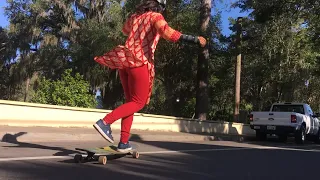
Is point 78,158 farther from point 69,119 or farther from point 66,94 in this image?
point 66,94

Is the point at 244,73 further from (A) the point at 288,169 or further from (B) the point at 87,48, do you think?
(A) the point at 288,169

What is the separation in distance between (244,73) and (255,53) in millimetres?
1598

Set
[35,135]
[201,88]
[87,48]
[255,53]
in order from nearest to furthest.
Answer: [35,135], [201,88], [87,48], [255,53]

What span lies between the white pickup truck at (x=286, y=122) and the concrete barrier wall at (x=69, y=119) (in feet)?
9.08

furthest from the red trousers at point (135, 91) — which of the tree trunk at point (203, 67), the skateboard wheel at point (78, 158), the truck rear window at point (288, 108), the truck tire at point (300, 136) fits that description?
the tree trunk at point (203, 67)

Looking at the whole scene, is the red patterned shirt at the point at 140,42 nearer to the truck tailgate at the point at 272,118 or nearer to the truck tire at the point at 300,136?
A: the truck tailgate at the point at 272,118

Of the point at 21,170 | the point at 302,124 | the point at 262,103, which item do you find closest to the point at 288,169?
the point at 21,170

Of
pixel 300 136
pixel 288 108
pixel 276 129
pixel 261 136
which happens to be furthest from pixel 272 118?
pixel 288 108

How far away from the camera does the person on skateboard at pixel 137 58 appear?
222 inches

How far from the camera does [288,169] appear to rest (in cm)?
700

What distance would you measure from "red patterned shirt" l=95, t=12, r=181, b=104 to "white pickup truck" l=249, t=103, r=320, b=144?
1197cm

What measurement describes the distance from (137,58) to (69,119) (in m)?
8.33

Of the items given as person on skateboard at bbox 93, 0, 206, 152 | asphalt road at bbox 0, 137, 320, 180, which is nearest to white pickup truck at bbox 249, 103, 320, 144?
asphalt road at bbox 0, 137, 320, 180

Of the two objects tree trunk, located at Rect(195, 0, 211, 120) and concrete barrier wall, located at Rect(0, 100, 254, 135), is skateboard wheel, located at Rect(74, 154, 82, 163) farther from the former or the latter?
tree trunk, located at Rect(195, 0, 211, 120)
